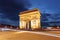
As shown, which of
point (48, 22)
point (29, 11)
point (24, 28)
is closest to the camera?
point (48, 22)

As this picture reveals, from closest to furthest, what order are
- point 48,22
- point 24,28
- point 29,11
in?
point 48,22 < point 29,11 < point 24,28

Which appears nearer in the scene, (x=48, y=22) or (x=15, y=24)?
(x=48, y=22)

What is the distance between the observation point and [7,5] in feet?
23.9

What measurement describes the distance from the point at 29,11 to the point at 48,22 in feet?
4.33

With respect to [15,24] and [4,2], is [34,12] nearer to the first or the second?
[15,24]

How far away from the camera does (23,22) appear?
7422 millimetres

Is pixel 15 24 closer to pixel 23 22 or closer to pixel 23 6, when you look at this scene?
pixel 23 22

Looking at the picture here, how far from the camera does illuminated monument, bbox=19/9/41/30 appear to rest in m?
6.98

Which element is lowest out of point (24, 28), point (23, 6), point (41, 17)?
point (24, 28)

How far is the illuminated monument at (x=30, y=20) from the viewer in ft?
22.9

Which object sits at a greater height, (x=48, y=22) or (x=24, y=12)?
(x=24, y=12)

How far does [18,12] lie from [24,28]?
113 centimetres

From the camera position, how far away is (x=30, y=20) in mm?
7234

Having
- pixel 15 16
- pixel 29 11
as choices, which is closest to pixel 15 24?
pixel 15 16
